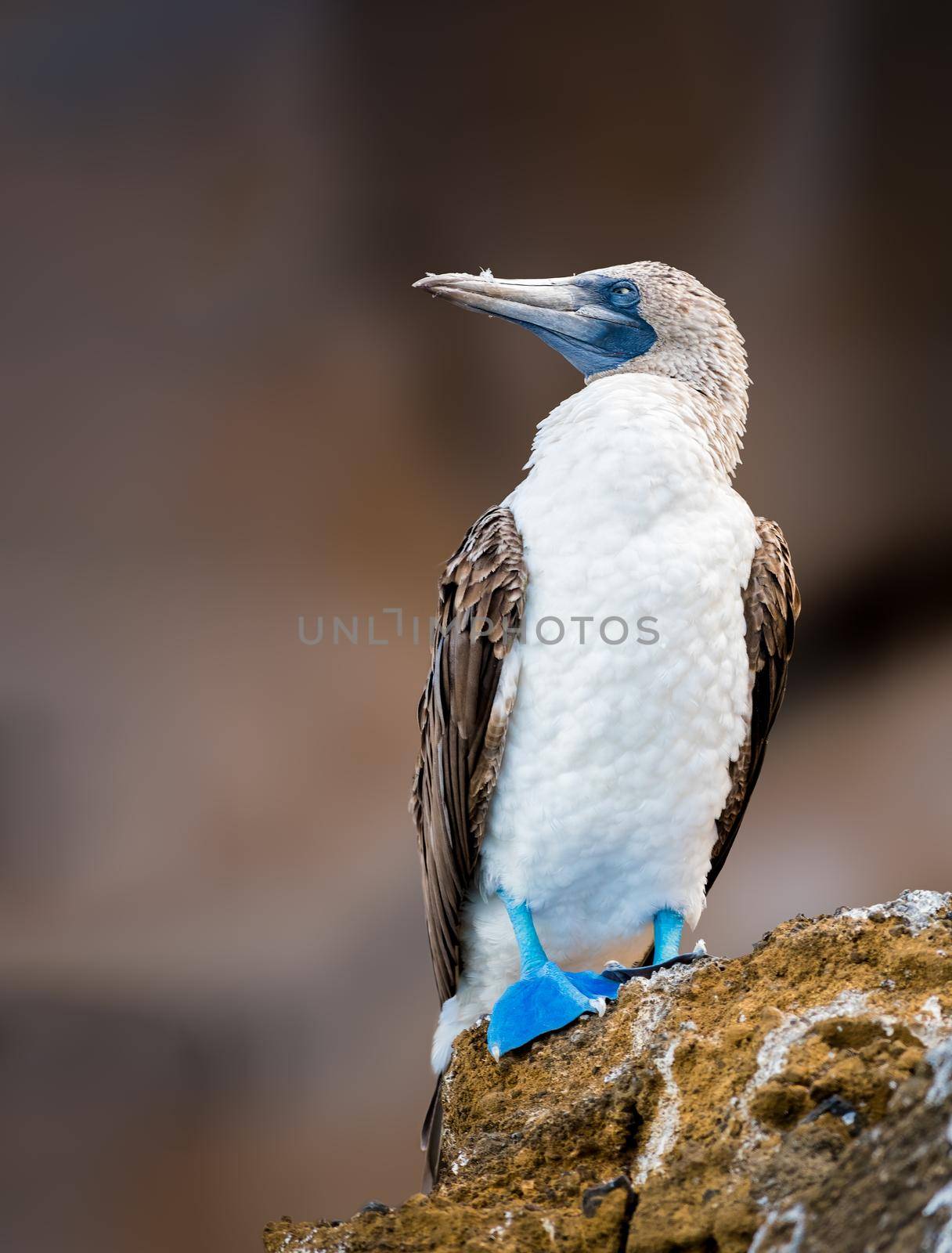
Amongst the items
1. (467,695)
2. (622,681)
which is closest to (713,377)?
(622,681)

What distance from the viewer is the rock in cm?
146

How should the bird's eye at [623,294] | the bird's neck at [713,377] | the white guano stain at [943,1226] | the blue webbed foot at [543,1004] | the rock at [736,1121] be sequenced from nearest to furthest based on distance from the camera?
1. the white guano stain at [943,1226]
2. the rock at [736,1121]
3. the blue webbed foot at [543,1004]
4. the bird's neck at [713,377]
5. the bird's eye at [623,294]

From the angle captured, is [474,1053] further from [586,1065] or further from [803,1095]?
[803,1095]

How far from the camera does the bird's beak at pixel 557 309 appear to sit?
3.11 meters

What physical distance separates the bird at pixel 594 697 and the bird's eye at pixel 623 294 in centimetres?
26

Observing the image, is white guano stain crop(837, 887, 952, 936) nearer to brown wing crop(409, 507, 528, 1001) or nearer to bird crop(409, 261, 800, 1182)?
bird crop(409, 261, 800, 1182)

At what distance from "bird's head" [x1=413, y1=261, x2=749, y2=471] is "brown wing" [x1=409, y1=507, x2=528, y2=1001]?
2.01ft

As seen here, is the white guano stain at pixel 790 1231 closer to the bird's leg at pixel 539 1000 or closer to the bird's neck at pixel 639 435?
the bird's leg at pixel 539 1000

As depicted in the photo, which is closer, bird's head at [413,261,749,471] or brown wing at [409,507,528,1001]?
brown wing at [409,507,528,1001]

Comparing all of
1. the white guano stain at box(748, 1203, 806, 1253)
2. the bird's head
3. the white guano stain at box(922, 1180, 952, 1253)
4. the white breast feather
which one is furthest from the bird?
the white guano stain at box(922, 1180, 952, 1253)

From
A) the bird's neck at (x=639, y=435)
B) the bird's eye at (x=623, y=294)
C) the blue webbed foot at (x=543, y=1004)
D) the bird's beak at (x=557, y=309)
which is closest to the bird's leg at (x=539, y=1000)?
the blue webbed foot at (x=543, y=1004)

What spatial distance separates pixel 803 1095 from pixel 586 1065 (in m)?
0.65

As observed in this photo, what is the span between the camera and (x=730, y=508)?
2.82 meters

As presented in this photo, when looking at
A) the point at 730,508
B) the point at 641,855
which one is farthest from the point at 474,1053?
the point at 730,508
